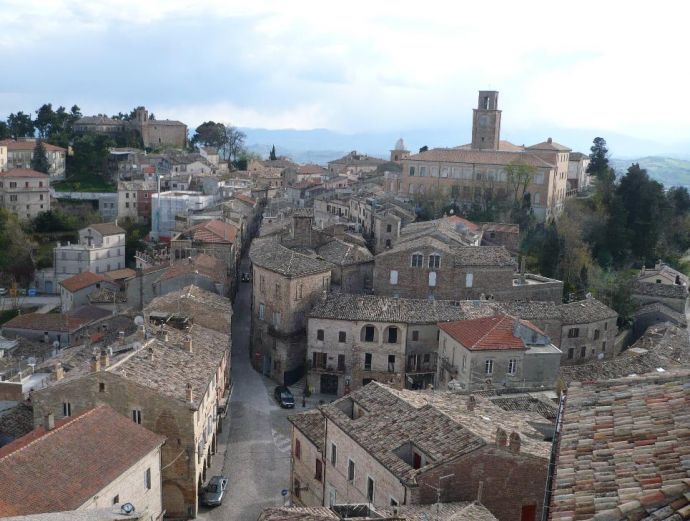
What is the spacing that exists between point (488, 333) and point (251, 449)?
1332cm

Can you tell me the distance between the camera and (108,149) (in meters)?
98.6

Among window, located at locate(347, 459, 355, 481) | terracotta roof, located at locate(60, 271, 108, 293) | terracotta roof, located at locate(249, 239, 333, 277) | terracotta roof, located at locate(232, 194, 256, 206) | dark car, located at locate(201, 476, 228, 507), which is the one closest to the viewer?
window, located at locate(347, 459, 355, 481)

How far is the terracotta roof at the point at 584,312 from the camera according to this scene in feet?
149

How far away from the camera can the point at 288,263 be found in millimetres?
45219

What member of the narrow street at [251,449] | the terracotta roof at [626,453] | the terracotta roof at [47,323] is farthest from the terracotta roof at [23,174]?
the terracotta roof at [626,453]

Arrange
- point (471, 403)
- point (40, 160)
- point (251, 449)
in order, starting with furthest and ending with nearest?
point (40, 160)
point (251, 449)
point (471, 403)

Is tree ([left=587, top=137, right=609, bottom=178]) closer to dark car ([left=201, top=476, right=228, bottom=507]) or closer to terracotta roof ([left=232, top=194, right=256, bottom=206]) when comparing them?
terracotta roof ([left=232, top=194, right=256, bottom=206])

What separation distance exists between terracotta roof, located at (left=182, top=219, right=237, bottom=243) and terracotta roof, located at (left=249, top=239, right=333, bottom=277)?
9601mm

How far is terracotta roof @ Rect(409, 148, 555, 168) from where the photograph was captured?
7450 cm

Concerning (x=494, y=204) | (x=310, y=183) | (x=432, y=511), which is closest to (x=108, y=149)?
(x=310, y=183)

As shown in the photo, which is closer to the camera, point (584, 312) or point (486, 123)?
point (584, 312)

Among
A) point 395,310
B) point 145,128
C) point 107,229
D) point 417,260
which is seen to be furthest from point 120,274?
point 145,128

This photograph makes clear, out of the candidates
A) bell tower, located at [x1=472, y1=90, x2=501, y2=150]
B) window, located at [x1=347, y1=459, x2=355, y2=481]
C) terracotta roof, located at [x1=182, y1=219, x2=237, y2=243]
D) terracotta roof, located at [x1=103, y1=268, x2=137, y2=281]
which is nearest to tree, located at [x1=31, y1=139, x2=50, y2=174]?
terracotta roof, located at [x1=103, y1=268, x2=137, y2=281]

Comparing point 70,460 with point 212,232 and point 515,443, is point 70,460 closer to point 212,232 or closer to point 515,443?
point 515,443
